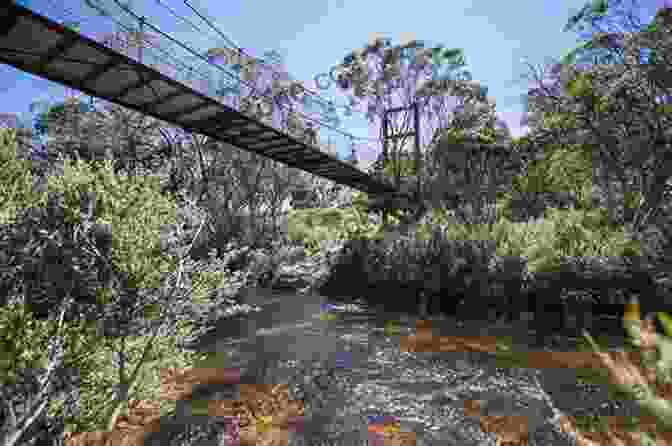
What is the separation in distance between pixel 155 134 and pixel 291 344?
42.8 ft

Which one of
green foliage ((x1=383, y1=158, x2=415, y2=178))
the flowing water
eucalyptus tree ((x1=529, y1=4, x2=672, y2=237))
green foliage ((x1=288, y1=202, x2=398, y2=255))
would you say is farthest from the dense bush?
green foliage ((x1=383, y1=158, x2=415, y2=178))

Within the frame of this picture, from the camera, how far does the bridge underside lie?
3795 mm

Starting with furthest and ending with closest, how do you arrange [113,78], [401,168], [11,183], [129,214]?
[401,168], [113,78], [11,183], [129,214]

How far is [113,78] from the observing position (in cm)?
484

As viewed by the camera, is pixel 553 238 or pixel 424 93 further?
pixel 424 93

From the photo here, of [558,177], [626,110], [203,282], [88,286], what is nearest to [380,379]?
[203,282]

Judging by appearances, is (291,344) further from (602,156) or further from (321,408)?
(602,156)

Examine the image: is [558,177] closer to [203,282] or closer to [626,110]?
[626,110]

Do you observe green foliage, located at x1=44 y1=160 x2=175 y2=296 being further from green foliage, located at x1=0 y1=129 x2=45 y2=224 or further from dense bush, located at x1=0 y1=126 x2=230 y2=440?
green foliage, located at x1=0 y1=129 x2=45 y2=224

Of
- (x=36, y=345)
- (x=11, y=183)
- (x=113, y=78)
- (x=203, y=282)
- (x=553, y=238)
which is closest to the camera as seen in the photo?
(x=36, y=345)

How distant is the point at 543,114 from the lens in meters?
13.5

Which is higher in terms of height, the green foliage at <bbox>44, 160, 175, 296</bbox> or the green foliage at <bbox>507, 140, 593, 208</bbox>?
the green foliage at <bbox>507, 140, 593, 208</bbox>

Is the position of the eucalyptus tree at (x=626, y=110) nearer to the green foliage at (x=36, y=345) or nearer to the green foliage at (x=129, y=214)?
the green foliage at (x=129, y=214)

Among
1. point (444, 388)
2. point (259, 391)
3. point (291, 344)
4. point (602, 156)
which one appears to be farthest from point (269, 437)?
point (602, 156)
